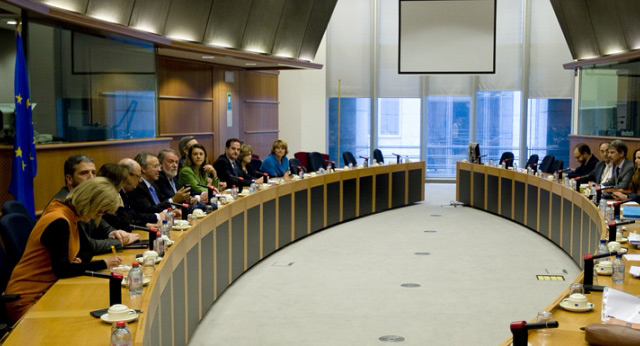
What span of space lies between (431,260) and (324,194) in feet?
7.61

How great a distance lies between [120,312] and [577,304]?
2.07m

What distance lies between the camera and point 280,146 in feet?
32.1

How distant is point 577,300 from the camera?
3396 millimetres

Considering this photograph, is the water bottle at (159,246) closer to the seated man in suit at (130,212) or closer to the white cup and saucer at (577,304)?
the seated man in suit at (130,212)

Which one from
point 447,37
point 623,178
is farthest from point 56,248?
point 447,37

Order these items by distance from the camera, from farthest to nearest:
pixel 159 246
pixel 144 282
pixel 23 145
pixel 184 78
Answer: pixel 184 78 → pixel 23 145 → pixel 159 246 → pixel 144 282

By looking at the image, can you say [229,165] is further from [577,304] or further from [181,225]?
[577,304]

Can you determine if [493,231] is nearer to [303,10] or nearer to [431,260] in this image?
[431,260]

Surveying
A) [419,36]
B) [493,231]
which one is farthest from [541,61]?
[493,231]

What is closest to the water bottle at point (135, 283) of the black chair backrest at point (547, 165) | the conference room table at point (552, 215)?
the conference room table at point (552, 215)

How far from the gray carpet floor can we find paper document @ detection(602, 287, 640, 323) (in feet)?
5.26

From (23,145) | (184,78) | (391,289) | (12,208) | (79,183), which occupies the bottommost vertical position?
(391,289)

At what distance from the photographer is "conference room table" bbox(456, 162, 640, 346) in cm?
322

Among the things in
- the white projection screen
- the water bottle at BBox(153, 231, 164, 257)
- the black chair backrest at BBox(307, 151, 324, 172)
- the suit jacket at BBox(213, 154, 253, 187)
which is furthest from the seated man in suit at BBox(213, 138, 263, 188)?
the white projection screen
